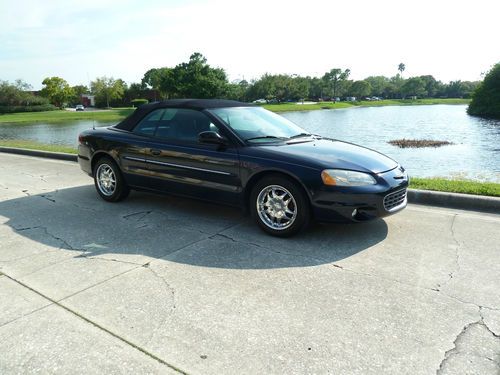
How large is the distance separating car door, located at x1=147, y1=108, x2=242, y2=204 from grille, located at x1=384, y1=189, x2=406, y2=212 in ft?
5.20

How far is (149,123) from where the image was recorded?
5.52 metres

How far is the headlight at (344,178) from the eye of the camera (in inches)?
160

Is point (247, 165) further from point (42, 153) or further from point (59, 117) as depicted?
point (59, 117)

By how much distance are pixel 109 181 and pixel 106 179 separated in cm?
8

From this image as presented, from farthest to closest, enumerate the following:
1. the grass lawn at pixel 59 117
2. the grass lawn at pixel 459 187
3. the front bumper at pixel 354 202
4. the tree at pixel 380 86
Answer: the tree at pixel 380 86 < the grass lawn at pixel 59 117 < the grass lawn at pixel 459 187 < the front bumper at pixel 354 202

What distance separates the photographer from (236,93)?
263 ft

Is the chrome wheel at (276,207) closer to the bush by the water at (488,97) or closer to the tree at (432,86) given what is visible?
the bush by the water at (488,97)

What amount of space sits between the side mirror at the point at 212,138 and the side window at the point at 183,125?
0.27 metres

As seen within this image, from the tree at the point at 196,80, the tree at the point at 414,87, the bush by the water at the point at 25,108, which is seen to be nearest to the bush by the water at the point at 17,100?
the bush by the water at the point at 25,108

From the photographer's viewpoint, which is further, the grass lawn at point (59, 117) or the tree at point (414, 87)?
the tree at point (414, 87)

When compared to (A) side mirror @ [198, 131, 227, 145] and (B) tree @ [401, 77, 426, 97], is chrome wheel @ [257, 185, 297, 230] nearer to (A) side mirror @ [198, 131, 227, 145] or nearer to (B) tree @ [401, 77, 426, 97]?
(A) side mirror @ [198, 131, 227, 145]

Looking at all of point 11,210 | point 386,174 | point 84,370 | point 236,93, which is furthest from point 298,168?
point 236,93

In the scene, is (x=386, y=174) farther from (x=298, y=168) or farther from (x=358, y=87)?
(x=358, y=87)

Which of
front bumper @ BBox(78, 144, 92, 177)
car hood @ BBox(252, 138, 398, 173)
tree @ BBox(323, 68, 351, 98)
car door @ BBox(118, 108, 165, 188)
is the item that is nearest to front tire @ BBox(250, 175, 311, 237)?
car hood @ BBox(252, 138, 398, 173)
